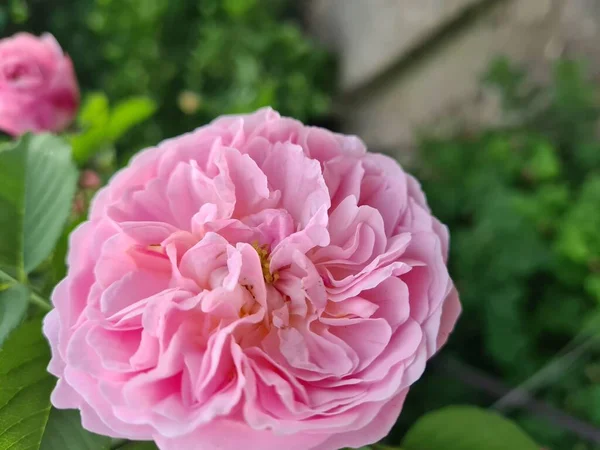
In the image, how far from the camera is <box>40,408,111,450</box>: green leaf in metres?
0.30

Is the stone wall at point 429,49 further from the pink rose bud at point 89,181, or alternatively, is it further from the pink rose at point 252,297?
the pink rose at point 252,297

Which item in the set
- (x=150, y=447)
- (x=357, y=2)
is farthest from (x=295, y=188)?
(x=357, y=2)

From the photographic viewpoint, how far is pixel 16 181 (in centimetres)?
38

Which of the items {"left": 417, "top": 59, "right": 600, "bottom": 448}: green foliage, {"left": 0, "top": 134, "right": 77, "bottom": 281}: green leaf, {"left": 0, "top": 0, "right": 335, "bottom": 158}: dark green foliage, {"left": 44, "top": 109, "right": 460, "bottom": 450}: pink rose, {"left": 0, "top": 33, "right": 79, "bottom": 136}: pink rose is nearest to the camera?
{"left": 44, "top": 109, "right": 460, "bottom": 450}: pink rose

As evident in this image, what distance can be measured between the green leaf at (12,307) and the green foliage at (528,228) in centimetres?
59

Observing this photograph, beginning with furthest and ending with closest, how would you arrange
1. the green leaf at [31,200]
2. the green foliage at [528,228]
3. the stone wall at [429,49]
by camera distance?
the stone wall at [429,49]
the green foliage at [528,228]
the green leaf at [31,200]

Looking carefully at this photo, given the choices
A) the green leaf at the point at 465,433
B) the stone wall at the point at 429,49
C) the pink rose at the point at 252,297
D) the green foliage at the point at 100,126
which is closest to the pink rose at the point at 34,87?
the green foliage at the point at 100,126

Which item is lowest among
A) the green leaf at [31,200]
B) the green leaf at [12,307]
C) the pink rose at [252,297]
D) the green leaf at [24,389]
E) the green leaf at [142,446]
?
the green leaf at [142,446]

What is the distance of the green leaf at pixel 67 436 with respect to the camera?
0.98 feet

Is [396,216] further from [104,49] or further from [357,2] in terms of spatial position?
[104,49]

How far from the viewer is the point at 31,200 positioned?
1.23ft

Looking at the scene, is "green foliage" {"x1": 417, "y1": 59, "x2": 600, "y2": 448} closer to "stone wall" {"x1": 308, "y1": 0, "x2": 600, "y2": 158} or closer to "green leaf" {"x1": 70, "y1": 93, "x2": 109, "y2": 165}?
"stone wall" {"x1": 308, "y1": 0, "x2": 600, "y2": 158}

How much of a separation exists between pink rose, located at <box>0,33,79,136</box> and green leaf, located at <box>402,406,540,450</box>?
0.45 m

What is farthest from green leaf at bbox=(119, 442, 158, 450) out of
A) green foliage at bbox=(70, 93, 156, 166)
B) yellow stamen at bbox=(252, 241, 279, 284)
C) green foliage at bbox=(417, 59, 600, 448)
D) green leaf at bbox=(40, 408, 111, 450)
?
green foliage at bbox=(417, 59, 600, 448)
